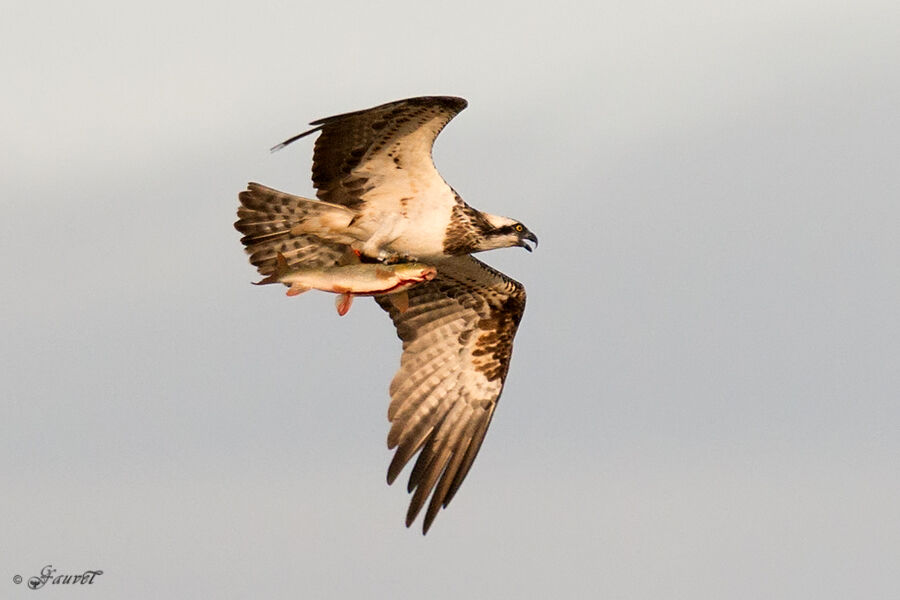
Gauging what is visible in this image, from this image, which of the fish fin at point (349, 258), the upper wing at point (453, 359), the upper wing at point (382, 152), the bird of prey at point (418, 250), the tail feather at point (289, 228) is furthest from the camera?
the upper wing at point (453, 359)

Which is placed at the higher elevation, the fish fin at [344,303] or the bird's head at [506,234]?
the bird's head at [506,234]

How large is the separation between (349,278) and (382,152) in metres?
1.45

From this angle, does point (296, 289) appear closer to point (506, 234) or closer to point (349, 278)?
point (349, 278)

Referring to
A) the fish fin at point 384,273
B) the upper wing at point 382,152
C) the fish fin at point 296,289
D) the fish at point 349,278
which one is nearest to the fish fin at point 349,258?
the upper wing at point 382,152

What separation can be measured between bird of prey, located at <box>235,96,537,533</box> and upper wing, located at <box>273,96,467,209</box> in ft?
0.04

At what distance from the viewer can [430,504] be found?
A: 66.7ft

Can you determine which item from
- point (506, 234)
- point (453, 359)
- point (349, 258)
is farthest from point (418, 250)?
point (453, 359)

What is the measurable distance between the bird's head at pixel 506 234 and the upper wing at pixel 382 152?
739 mm

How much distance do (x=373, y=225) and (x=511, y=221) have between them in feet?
5.61

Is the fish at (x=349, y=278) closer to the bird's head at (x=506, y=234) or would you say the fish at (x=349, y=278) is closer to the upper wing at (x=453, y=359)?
the bird's head at (x=506, y=234)

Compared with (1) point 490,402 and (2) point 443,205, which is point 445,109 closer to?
(2) point 443,205

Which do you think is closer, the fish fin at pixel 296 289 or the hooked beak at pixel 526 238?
the fish fin at pixel 296 289

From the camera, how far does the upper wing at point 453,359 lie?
21172mm

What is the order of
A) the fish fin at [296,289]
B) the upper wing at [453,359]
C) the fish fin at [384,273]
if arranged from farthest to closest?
the upper wing at [453,359] < the fish fin at [384,273] < the fish fin at [296,289]
